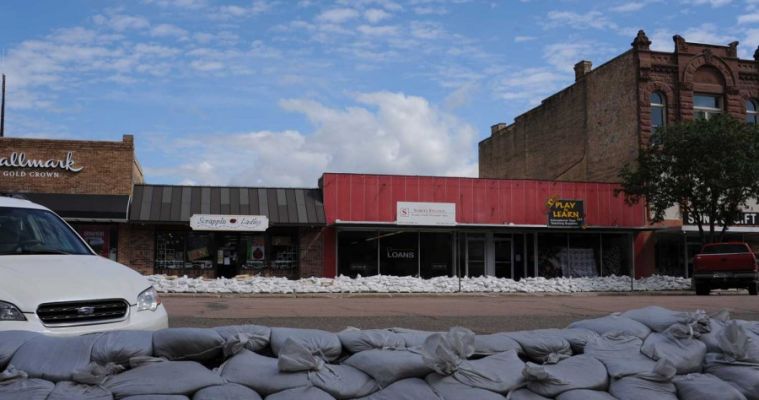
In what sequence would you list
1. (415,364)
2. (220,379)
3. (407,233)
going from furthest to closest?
(407,233)
(415,364)
(220,379)

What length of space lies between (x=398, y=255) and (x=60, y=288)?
81.3 feet

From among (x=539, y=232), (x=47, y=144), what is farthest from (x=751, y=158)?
(x=47, y=144)

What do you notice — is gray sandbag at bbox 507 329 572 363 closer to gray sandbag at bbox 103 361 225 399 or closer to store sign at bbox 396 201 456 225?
gray sandbag at bbox 103 361 225 399

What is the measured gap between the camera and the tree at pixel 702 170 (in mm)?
27469

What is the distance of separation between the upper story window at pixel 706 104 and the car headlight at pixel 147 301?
33.7 metres

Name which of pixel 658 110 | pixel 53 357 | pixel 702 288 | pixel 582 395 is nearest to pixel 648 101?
pixel 658 110

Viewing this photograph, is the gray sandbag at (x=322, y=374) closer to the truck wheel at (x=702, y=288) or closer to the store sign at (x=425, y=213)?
the truck wheel at (x=702, y=288)

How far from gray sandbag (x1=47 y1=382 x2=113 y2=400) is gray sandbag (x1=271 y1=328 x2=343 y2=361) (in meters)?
0.75

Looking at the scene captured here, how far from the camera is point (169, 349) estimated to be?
2959mm

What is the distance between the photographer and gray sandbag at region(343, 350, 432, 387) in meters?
3.00

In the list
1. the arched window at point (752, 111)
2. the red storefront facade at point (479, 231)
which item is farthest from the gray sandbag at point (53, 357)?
the arched window at point (752, 111)

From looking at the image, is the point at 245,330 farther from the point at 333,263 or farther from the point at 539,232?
the point at 539,232

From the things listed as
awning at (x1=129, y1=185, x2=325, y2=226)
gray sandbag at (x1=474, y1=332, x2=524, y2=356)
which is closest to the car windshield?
gray sandbag at (x1=474, y1=332, x2=524, y2=356)

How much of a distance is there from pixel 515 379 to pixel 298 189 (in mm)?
26415
